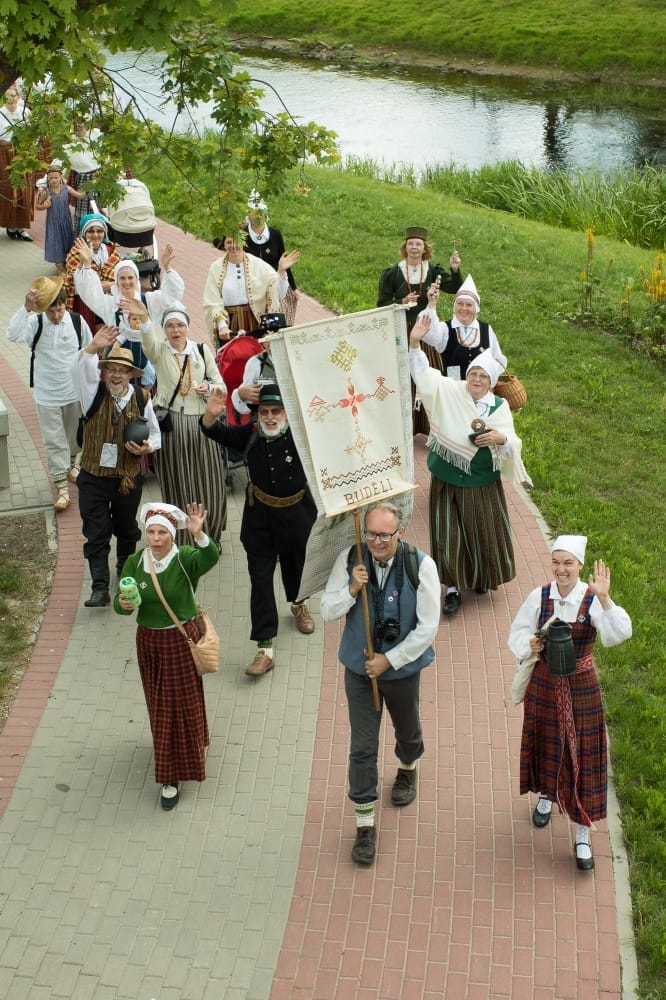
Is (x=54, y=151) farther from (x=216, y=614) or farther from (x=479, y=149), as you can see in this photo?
(x=479, y=149)

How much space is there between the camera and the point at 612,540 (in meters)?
10.3

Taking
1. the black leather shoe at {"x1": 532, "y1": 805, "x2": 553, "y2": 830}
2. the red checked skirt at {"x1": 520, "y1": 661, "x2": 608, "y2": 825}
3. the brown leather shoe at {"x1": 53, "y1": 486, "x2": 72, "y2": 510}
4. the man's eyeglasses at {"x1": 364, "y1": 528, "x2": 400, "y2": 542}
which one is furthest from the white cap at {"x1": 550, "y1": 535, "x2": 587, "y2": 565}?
the brown leather shoe at {"x1": 53, "y1": 486, "x2": 72, "y2": 510}

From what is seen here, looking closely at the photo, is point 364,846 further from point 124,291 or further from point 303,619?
point 124,291

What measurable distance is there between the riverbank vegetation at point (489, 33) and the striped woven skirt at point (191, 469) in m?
29.7

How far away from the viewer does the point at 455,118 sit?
32625 millimetres

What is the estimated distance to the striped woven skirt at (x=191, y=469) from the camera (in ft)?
31.5

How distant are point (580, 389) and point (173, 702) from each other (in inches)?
295

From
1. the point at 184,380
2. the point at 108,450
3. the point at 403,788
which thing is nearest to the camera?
the point at 403,788

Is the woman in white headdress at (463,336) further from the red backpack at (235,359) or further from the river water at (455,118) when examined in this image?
the river water at (455,118)

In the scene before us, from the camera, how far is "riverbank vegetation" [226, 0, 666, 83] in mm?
36656

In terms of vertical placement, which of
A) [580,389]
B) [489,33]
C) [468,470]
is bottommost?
[489,33]

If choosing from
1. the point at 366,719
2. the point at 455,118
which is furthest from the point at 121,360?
the point at 455,118

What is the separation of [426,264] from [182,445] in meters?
3.16

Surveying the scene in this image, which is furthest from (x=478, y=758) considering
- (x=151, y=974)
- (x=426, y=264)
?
(x=426, y=264)
